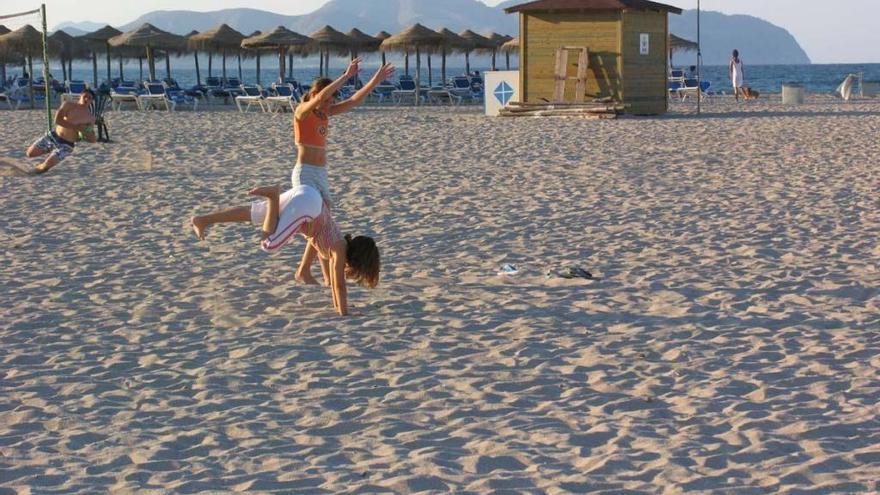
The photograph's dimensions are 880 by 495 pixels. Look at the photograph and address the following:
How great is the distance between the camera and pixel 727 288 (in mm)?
6316

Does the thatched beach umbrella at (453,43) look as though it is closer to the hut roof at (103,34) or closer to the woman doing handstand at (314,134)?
the hut roof at (103,34)

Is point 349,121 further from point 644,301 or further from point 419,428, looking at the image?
point 419,428

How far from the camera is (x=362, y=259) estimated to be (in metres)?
5.91

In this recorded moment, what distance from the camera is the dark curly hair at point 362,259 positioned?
233 inches

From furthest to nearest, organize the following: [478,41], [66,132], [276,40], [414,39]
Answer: [478,41] → [414,39] → [276,40] → [66,132]

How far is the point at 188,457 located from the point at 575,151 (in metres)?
10.4

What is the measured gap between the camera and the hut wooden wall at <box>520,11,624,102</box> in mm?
20172

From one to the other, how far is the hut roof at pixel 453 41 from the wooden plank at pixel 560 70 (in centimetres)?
855

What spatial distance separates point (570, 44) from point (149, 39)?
11.6 metres

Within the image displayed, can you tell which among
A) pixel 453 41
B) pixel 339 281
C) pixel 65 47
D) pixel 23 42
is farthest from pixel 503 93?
pixel 339 281

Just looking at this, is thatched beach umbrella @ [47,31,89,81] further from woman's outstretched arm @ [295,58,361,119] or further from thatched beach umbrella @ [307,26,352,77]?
woman's outstretched arm @ [295,58,361,119]

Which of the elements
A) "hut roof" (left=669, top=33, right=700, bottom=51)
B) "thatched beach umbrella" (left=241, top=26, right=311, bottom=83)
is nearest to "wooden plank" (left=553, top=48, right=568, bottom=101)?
"thatched beach umbrella" (left=241, top=26, right=311, bottom=83)

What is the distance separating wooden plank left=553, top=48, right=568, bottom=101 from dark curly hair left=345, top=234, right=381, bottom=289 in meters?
14.7

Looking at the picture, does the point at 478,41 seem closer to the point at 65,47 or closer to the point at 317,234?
the point at 65,47
